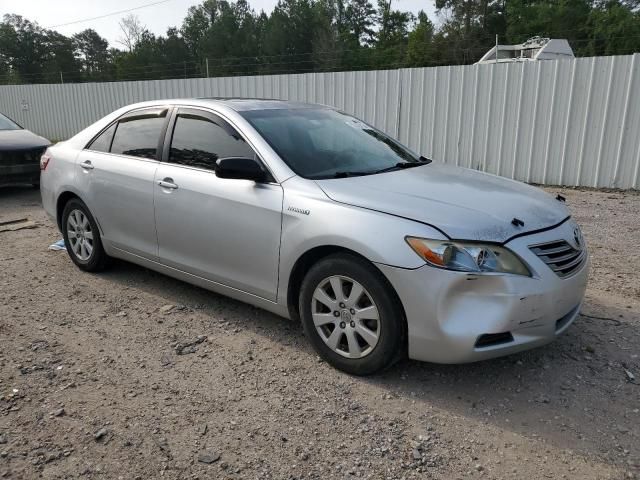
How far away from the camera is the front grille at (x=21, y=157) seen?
8810 mm

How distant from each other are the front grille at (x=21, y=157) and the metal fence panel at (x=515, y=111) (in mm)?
5374

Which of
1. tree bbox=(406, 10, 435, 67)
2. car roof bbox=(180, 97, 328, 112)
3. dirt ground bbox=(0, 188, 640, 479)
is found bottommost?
dirt ground bbox=(0, 188, 640, 479)

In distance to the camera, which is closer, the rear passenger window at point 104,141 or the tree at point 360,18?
the rear passenger window at point 104,141

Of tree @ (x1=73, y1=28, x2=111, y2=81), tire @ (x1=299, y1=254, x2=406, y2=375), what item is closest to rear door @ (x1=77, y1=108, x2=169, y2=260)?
tire @ (x1=299, y1=254, x2=406, y2=375)

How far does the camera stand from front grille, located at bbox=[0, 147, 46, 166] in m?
8.81

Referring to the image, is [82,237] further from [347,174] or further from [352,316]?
[352,316]

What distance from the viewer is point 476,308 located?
2.92 metres

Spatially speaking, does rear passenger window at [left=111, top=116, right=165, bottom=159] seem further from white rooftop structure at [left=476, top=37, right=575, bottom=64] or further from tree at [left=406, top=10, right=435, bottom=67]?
tree at [left=406, top=10, right=435, bottom=67]

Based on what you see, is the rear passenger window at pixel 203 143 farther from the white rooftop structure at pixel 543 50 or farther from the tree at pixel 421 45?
the tree at pixel 421 45

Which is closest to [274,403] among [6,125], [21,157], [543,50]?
[21,157]

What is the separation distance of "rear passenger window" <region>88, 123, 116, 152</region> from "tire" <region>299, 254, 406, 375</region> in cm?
263

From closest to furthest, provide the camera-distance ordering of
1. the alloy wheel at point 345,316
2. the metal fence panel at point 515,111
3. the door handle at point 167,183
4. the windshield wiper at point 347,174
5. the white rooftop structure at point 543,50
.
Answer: the alloy wheel at point 345,316 → the windshield wiper at point 347,174 → the door handle at point 167,183 → the metal fence panel at point 515,111 → the white rooftop structure at point 543,50

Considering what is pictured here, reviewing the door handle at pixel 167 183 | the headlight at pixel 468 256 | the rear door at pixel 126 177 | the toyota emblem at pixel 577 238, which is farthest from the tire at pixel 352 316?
the rear door at pixel 126 177

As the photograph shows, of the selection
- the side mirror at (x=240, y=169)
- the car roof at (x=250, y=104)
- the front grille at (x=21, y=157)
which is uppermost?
the car roof at (x=250, y=104)
